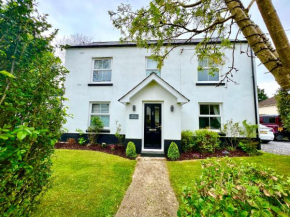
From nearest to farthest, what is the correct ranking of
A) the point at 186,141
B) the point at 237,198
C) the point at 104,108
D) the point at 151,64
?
1. the point at 237,198
2. the point at 186,141
3. the point at 151,64
4. the point at 104,108

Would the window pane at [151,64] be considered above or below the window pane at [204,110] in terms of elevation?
above

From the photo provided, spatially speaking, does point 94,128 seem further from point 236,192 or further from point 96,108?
point 236,192

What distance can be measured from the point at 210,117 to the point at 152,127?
4.09 meters

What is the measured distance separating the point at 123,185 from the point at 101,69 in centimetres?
800

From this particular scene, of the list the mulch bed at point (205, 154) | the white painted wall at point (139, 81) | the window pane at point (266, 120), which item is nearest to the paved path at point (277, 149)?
the white painted wall at point (139, 81)

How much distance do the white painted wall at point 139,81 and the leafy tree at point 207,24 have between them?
17.3 feet

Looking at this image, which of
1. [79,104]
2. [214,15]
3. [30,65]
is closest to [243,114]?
[214,15]

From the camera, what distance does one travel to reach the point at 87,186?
12.5 feet

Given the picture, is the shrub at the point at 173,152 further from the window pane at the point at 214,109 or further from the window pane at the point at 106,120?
the window pane at the point at 106,120

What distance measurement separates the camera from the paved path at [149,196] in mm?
2966

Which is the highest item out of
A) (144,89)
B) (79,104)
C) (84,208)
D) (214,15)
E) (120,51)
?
(120,51)

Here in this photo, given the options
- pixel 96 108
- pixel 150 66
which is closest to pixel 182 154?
pixel 150 66

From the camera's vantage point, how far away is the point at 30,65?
5.84 ft

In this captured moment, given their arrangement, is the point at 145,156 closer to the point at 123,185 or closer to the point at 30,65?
the point at 123,185
